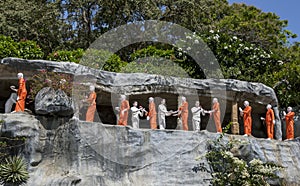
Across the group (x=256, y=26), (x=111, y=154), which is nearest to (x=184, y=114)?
(x=111, y=154)

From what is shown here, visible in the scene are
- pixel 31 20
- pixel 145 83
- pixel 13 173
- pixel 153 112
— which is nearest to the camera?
pixel 13 173

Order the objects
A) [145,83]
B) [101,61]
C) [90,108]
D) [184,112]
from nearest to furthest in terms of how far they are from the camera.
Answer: [90,108] < [184,112] < [145,83] < [101,61]

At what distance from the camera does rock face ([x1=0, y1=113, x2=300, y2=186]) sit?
1253 centimetres

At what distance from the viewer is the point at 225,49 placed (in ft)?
71.5

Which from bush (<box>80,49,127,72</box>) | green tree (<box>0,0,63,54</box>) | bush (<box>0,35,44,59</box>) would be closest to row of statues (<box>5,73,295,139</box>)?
bush (<box>0,35,44,59</box>)

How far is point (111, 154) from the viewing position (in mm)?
13070

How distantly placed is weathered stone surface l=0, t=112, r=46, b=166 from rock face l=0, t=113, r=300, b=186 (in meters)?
0.03

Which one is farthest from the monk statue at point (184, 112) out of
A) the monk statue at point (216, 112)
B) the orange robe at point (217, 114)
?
the orange robe at point (217, 114)

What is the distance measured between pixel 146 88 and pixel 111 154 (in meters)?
3.66

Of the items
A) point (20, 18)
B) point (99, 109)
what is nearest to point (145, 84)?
point (99, 109)

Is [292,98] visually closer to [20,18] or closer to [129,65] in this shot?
[129,65]

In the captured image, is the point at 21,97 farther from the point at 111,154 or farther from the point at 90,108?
the point at 111,154

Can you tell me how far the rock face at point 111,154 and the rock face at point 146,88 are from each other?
221cm

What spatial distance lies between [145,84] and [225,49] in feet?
23.1
